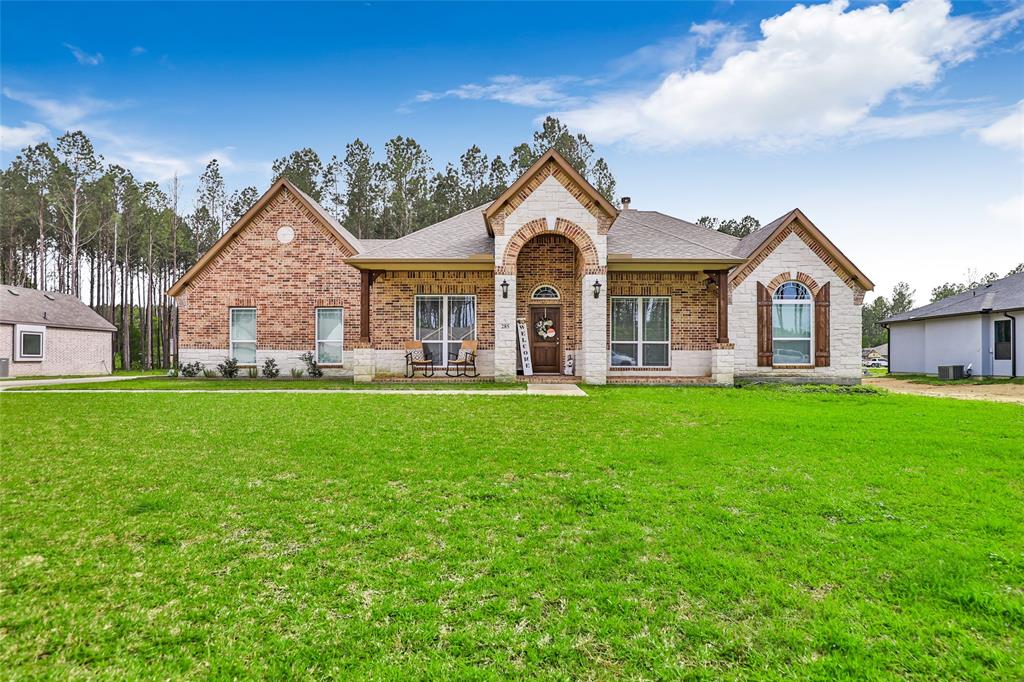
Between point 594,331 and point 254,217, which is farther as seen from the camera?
point 254,217

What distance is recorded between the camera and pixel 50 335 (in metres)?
23.3

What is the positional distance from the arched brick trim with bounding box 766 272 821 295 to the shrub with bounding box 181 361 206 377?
19383 millimetres

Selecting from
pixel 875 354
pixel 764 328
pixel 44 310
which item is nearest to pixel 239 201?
pixel 44 310

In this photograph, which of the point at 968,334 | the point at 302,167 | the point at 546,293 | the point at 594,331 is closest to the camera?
the point at 594,331

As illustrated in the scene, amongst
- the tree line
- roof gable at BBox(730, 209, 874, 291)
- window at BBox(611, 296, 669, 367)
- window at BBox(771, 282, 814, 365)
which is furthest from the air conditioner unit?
the tree line

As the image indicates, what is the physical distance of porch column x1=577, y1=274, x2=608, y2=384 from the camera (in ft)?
44.8

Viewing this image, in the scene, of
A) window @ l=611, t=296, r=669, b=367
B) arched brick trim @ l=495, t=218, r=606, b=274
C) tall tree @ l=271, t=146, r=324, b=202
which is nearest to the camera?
arched brick trim @ l=495, t=218, r=606, b=274

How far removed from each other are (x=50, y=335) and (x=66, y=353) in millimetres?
1330

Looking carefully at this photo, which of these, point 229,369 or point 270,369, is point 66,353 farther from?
point 270,369

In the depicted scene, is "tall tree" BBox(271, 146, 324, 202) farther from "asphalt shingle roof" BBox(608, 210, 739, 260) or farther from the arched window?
the arched window

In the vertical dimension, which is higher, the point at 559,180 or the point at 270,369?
the point at 559,180

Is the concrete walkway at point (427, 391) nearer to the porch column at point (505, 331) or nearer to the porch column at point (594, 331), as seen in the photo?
the porch column at point (594, 331)

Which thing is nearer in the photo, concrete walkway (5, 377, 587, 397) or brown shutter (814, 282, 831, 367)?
concrete walkway (5, 377, 587, 397)

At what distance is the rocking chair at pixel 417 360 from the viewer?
14.9 m
